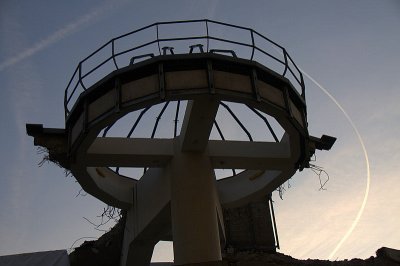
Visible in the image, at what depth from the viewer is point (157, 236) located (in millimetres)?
18094

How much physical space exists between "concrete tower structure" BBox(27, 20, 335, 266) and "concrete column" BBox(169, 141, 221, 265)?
3cm

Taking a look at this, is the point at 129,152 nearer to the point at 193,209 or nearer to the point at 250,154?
the point at 193,209

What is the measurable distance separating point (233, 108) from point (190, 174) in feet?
11.7

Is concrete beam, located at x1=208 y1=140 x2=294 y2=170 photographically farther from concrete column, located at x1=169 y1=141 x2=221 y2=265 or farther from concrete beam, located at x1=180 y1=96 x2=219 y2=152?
concrete beam, located at x1=180 y1=96 x2=219 y2=152

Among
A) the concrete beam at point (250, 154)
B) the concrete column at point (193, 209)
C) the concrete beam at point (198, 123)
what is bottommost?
the concrete column at point (193, 209)

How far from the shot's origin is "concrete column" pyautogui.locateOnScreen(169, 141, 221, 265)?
14.0 m

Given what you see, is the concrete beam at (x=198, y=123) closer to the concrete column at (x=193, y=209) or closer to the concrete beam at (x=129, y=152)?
the concrete column at (x=193, y=209)

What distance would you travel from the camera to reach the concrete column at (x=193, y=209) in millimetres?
13992

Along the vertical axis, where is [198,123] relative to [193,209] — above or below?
above

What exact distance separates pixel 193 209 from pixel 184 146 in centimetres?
197

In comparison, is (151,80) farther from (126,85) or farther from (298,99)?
(298,99)

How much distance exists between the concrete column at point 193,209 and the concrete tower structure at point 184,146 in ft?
0.10

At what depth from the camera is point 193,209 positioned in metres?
14.5

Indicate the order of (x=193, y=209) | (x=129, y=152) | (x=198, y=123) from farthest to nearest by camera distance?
(x=129, y=152) → (x=193, y=209) → (x=198, y=123)
